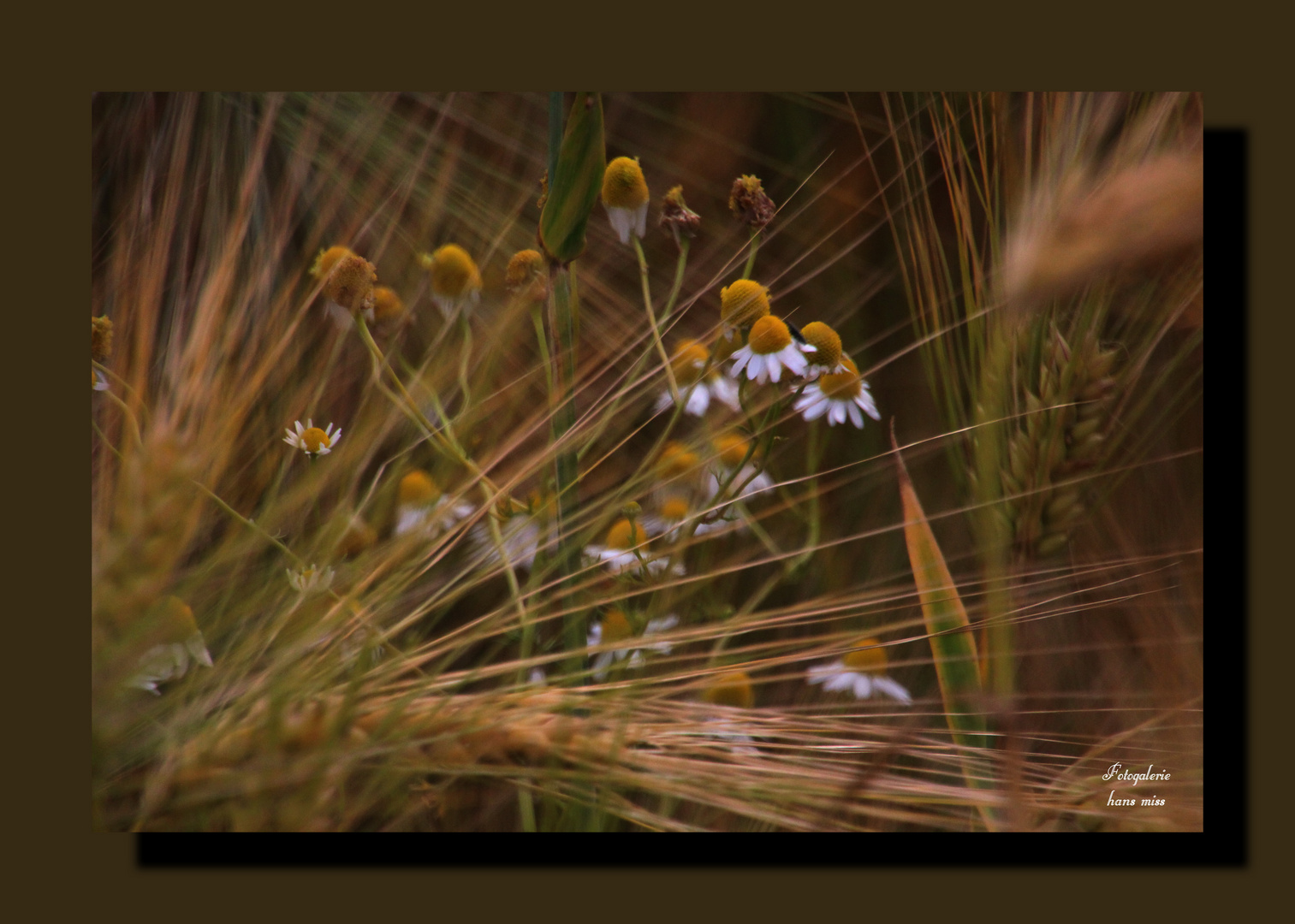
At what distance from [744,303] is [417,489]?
350 millimetres

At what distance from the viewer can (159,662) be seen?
81cm

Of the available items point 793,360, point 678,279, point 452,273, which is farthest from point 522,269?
point 793,360

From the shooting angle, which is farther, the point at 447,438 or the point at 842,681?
the point at 842,681

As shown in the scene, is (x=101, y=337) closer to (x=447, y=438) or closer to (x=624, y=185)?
(x=447, y=438)

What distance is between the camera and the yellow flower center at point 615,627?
900mm

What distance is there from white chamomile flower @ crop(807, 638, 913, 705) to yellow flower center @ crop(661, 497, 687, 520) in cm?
21

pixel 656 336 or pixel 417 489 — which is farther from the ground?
pixel 656 336

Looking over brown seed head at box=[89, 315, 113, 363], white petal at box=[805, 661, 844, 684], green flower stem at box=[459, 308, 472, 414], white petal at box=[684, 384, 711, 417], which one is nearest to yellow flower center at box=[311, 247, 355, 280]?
green flower stem at box=[459, 308, 472, 414]

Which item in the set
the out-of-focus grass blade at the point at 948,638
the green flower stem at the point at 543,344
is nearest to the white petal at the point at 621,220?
the green flower stem at the point at 543,344

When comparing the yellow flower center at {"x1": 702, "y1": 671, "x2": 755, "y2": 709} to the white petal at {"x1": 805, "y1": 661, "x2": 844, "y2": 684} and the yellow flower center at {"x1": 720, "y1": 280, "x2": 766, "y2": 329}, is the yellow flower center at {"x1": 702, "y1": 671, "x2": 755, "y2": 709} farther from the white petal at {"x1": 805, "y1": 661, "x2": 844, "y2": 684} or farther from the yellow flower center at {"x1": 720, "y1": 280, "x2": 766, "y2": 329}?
the yellow flower center at {"x1": 720, "y1": 280, "x2": 766, "y2": 329}

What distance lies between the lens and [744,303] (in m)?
0.84

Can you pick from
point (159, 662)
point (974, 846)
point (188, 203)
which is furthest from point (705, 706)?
point (188, 203)

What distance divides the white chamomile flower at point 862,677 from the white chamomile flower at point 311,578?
0.48 metres

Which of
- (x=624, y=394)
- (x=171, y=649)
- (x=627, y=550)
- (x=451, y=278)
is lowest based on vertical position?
(x=171, y=649)
